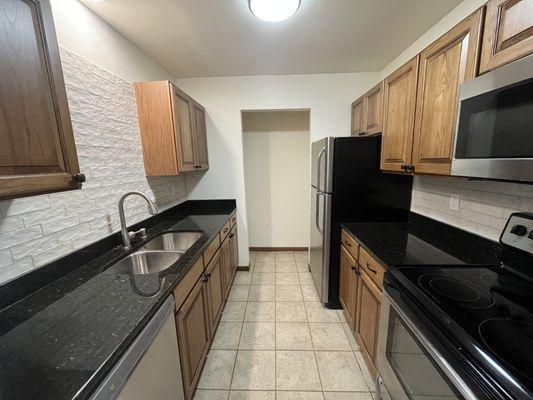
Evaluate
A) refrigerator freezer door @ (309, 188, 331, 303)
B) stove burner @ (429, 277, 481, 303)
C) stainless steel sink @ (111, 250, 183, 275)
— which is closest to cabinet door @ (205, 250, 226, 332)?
stainless steel sink @ (111, 250, 183, 275)

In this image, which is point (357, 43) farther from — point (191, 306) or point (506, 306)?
point (191, 306)

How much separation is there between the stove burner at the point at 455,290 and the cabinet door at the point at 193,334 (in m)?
1.30

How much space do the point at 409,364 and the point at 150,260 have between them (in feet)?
5.48

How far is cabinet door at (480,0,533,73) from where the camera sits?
79 centimetres

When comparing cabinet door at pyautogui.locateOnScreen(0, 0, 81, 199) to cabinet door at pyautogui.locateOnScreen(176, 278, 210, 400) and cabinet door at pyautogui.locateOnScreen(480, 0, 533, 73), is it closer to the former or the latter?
cabinet door at pyautogui.locateOnScreen(176, 278, 210, 400)

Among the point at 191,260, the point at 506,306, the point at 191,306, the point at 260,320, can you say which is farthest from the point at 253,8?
the point at 260,320

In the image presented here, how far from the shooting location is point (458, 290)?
995 mm

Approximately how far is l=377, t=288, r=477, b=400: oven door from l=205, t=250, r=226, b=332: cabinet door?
1207mm

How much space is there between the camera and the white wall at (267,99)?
2641 mm

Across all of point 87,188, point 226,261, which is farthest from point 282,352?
point 87,188

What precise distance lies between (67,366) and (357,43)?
2691 millimetres

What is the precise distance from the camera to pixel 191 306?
1.36 meters

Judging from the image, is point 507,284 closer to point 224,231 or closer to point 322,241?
point 322,241

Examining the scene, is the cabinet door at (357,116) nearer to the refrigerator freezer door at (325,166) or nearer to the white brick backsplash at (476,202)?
the refrigerator freezer door at (325,166)
